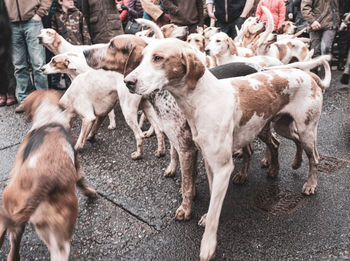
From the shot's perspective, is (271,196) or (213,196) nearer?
(213,196)

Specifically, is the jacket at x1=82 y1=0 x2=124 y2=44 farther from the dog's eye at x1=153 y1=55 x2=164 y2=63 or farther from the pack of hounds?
the dog's eye at x1=153 y1=55 x2=164 y2=63

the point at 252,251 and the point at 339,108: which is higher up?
the point at 252,251

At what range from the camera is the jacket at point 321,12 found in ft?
24.6

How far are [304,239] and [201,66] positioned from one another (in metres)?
1.72

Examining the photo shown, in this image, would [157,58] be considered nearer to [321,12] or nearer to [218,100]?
[218,100]

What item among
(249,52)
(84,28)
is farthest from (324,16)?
(84,28)

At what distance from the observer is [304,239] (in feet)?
8.88

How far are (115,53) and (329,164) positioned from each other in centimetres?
286

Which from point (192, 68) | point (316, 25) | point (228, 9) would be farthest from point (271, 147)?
point (316, 25)

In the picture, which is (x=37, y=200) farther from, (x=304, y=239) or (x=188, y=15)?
(x=188, y=15)

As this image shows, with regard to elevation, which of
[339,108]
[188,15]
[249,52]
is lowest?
[339,108]

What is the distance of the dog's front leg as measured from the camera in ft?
9.63

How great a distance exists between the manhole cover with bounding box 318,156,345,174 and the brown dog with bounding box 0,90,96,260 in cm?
297

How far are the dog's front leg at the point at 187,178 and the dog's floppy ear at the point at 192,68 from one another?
34.5 inches
